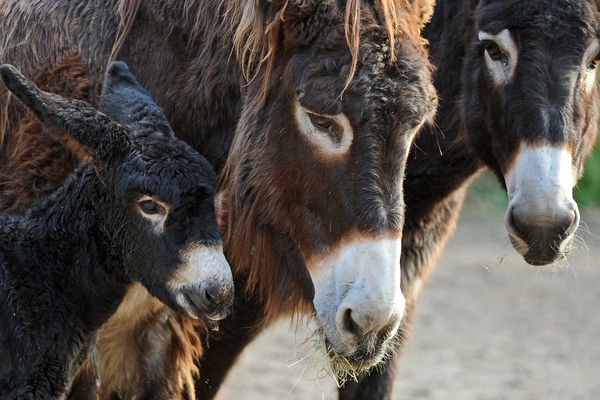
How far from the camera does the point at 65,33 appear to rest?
15.8ft

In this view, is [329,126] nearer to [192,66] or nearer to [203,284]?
[203,284]

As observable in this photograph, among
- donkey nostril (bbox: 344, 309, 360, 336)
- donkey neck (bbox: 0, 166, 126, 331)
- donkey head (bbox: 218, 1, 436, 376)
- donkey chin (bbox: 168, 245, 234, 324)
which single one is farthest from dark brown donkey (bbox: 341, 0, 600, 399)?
donkey neck (bbox: 0, 166, 126, 331)

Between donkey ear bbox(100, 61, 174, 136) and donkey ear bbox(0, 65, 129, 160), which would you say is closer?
donkey ear bbox(0, 65, 129, 160)

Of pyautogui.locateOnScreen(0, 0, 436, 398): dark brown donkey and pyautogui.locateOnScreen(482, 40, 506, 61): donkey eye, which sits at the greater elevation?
pyautogui.locateOnScreen(0, 0, 436, 398): dark brown donkey

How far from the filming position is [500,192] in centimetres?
1488

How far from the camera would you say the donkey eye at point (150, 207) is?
4.27m

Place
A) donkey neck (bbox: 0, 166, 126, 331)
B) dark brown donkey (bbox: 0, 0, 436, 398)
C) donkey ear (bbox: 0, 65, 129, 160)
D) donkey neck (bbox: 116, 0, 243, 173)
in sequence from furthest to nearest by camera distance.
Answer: donkey neck (bbox: 116, 0, 243, 173), donkey neck (bbox: 0, 166, 126, 331), donkey ear (bbox: 0, 65, 129, 160), dark brown donkey (bbox: 0, 0, 436, 398)

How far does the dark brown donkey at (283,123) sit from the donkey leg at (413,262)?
2.85 ft

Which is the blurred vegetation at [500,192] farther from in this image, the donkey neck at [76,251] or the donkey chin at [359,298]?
the donkey chin at [359,298]

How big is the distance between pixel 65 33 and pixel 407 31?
4.96 ft

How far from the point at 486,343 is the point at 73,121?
6.19m

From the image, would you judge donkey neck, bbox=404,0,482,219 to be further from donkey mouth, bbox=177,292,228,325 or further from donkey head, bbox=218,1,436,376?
donkey mouth, bbox=177,292,228,325

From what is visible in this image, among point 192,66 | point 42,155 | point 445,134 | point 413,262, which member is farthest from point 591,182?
point 42,155

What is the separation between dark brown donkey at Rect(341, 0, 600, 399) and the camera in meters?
4.66
